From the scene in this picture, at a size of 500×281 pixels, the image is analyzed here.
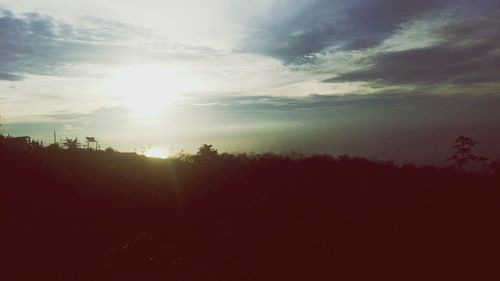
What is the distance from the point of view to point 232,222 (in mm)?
13938

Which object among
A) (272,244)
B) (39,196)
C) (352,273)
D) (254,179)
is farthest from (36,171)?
(352,273)

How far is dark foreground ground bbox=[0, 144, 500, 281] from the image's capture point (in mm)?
10102

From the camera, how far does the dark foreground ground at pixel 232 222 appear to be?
10102 millimetres

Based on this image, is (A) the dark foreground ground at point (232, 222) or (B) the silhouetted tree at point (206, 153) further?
(B) the silhouetted tree at point (206, 153)

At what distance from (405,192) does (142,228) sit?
38.6ft

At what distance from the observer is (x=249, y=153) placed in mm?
28906

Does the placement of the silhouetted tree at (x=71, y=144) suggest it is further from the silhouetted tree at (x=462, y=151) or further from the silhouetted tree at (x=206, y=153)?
the silhouetted tree at (x=462, y=151)

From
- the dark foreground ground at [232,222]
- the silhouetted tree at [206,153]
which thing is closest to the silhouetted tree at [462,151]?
the dark foreground ground at [232,222]

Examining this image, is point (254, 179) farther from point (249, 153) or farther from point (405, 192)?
point (249, 153)

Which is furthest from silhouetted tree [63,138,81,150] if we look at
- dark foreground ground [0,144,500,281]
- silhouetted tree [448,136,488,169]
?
silhouetted tree [448,136,488,169]

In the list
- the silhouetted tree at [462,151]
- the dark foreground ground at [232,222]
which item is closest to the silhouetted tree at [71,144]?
the dark foreground ground at [232,222]

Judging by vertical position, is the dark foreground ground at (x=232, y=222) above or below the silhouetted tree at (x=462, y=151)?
below

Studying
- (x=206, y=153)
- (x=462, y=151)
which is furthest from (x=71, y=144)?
(x=462, y=151)

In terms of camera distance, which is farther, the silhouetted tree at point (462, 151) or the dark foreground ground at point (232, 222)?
the silhouetted tree at point (462, 151)
